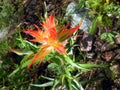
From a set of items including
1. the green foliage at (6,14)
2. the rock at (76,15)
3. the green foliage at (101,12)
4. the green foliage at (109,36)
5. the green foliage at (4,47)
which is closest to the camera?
the green foliage at (109,36)

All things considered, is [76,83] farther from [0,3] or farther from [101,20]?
[0,3]

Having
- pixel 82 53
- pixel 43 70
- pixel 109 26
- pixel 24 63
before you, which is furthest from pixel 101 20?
pixel 24 63

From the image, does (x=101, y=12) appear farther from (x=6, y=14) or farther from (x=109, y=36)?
(x=6, y=14)

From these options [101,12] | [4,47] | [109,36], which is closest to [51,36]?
[109,36]

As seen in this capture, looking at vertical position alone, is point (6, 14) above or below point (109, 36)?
above

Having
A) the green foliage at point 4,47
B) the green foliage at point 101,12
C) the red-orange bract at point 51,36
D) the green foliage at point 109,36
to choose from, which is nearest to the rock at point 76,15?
the green foliage at point 101,12

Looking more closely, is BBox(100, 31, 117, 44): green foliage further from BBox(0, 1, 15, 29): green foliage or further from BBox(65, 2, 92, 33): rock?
BBox(0, 1, 15, 29): green foliage

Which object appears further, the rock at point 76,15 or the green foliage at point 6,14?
the green foliage at point 6,14

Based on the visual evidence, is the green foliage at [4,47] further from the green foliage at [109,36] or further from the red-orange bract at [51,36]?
the red-orange bract at [51,36]

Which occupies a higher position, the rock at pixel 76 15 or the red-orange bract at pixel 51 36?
the rock at pixel 76 15
